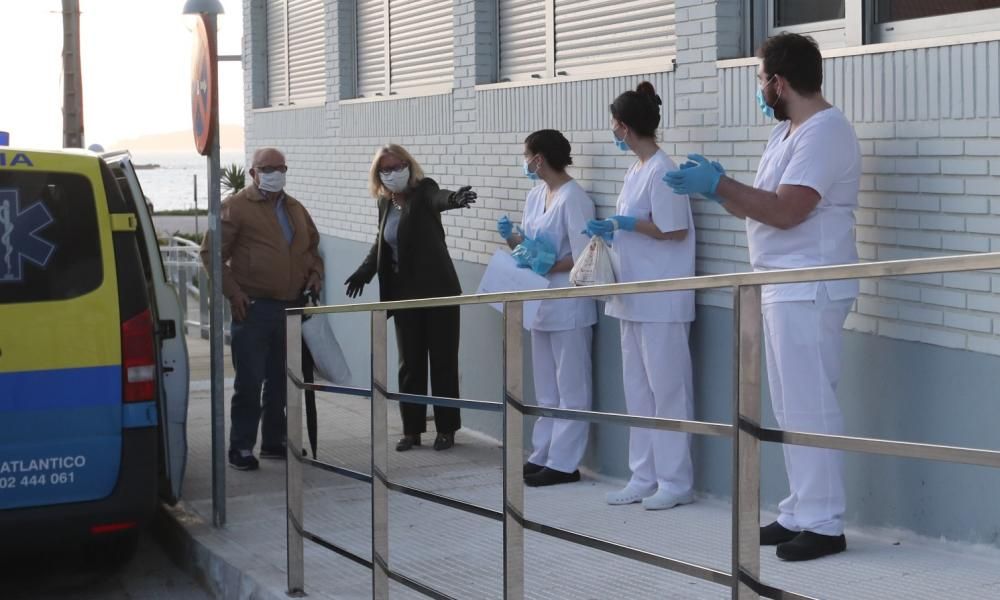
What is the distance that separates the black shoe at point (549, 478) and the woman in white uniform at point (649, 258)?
4.63ft

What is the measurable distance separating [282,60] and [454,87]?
5.11 meters

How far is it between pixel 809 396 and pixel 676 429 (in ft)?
1.95

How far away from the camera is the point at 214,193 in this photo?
6.19m

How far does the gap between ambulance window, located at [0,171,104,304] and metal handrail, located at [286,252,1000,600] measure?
44.5 inches

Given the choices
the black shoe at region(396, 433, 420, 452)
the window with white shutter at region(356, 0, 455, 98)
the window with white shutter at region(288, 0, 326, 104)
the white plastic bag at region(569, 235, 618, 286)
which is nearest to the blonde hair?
the black shoe at region(396, 433, 420, 452)

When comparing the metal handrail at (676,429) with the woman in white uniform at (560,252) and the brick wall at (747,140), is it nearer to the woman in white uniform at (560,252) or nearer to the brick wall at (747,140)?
the woman in white uniform at (560,252)

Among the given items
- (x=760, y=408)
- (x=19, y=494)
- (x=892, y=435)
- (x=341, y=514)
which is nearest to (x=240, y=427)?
(x=341, y=514)

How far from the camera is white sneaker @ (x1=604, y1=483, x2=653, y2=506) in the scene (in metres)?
3.57

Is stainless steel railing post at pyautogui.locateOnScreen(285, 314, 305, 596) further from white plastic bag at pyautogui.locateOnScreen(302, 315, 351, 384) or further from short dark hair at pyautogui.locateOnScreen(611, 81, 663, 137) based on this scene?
short dark hair at pyautogui.locateOnScreen(611, 81, 663, 137)

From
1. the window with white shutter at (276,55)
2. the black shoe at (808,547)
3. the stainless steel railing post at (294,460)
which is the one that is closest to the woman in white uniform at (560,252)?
the stainless steel railing post at (294,460)

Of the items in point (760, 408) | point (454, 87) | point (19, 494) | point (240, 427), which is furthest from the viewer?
point (454, 87)

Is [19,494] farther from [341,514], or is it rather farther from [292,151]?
[292,151]

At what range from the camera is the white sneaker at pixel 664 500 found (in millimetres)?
3383

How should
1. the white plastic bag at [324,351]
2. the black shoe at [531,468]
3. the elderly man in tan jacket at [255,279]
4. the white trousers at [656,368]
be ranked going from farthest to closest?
1. the elderly man in tan jacket at [255,279]
2. the white plastic bag at [324,351]
3. the white trousers at [656,368]
4. the black shoe at [531,468]
